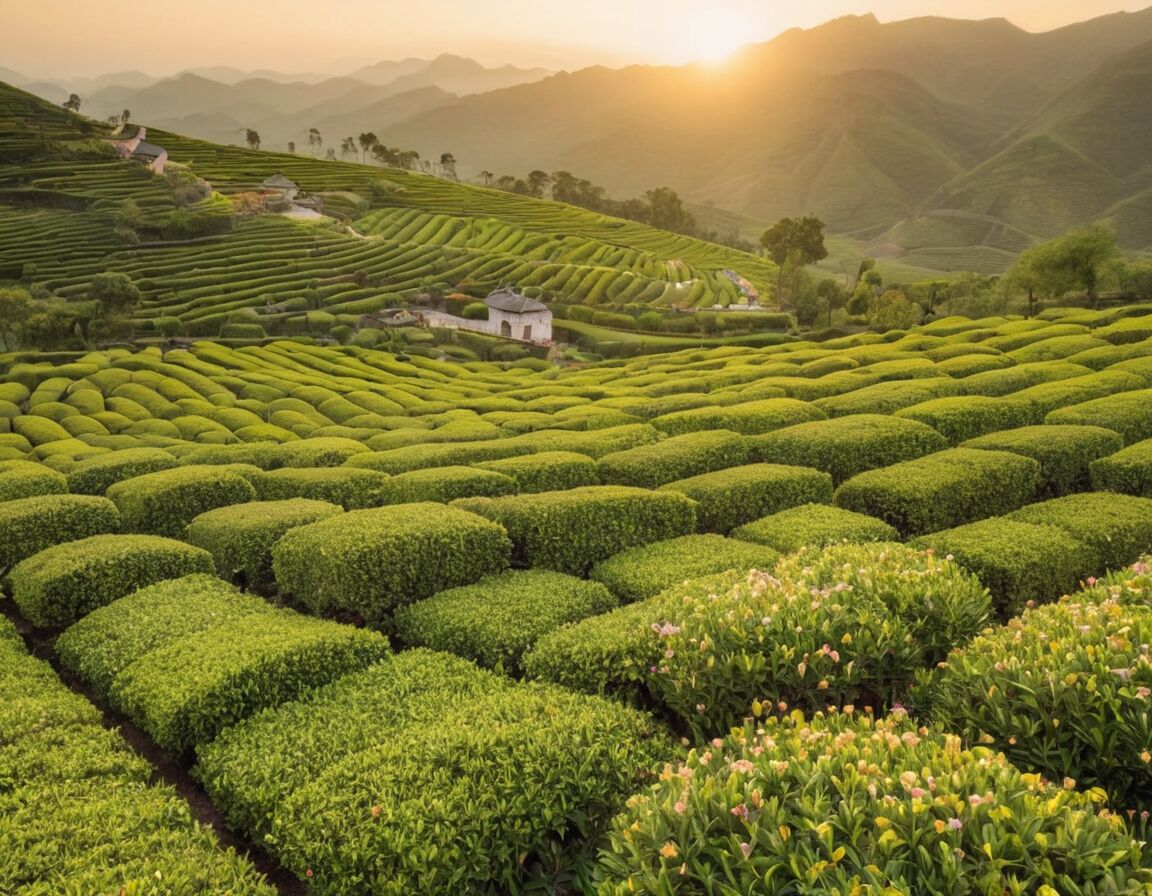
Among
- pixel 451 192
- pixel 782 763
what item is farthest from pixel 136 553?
pixel 451 192

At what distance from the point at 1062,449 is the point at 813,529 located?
626 cm

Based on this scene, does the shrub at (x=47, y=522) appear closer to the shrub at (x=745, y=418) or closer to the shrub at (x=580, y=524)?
the shrub at (x=580, y=524)

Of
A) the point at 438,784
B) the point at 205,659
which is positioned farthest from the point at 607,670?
the point at 205,659

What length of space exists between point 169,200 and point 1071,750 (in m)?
102

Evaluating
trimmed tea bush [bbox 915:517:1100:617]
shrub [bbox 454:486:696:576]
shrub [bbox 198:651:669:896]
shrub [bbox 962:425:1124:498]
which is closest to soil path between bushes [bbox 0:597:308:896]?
shrub [bbox 198:651:669:896]

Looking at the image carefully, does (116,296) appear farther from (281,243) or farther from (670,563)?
(670,563)

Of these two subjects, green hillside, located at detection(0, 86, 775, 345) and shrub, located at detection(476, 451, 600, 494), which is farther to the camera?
green hillside, located at detection(0, 86, 775, 345)

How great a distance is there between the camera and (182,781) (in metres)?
7.13

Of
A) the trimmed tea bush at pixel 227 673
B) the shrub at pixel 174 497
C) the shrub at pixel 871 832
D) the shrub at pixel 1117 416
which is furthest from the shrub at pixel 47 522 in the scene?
the shrub at pixel 1117 416

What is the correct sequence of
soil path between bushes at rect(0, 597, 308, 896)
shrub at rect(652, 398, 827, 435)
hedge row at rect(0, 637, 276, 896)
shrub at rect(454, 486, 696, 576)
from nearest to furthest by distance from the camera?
hedge row at rect(0, 637, 276, 896), soil path between bushes at rect(0, 597, 308, 896), shrub at rect(454, 486, 696, 576), shrub at rect(652, 398, 827, 435)

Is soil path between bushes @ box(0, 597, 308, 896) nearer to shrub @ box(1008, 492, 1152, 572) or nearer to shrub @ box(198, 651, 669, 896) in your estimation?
shrub @ box(198, 651, 669, 896)

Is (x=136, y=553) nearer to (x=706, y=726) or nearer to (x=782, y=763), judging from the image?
(x=706, y=726)

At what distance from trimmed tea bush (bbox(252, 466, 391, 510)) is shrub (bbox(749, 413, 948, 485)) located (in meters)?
7.84

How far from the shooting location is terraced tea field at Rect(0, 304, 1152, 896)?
3926 millimetres
